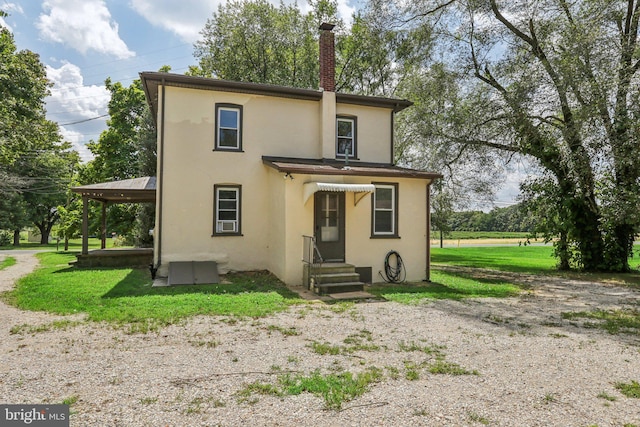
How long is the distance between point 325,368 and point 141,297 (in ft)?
18.1

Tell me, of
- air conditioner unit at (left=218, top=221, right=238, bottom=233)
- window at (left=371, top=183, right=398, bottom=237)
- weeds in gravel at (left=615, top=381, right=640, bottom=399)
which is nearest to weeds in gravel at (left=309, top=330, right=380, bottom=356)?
weeds in gravel at (left=615, top=381, right=640, bottom=399)

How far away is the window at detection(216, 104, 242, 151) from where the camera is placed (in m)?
11.8

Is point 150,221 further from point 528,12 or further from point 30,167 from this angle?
point 30,167

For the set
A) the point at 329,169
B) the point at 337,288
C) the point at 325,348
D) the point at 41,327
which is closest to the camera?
the point at 325,348

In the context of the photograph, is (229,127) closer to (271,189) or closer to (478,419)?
(271,189)

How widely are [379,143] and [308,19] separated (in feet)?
51.3

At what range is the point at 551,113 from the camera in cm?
1425

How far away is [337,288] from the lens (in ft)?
30.4

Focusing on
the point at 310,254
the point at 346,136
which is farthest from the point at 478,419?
the point at 346,136

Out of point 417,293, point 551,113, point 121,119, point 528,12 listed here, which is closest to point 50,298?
point 417,293

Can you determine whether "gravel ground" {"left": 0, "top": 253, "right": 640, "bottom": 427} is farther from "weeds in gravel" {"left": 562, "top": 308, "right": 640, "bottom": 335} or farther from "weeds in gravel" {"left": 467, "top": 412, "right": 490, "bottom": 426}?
"weeds in gravel" {"left": 562, "top": 308, "right": 640, "bottom": 335}

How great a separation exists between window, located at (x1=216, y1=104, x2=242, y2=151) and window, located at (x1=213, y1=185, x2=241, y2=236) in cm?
130

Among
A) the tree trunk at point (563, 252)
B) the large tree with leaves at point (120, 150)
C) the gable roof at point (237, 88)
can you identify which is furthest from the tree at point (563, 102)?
the large tree with leaves at point (120, 150)

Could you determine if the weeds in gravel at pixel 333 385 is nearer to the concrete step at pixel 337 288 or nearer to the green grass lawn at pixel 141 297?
the green grass lawn at pixel 141 297
